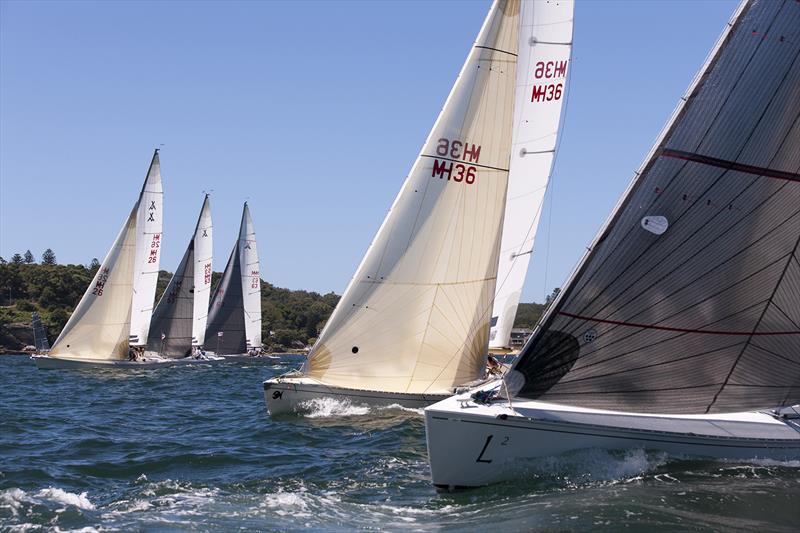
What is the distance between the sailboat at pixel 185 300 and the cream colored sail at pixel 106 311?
16.7 ft

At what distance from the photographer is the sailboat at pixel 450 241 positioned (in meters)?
19.7

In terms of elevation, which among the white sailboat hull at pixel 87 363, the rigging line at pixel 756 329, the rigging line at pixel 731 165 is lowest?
the white sailboat hull at pixel 87 363

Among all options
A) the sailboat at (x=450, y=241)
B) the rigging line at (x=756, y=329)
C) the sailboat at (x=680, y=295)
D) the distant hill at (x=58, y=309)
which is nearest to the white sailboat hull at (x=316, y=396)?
the sailboat at (x=450, y=241)

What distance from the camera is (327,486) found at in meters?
12.9

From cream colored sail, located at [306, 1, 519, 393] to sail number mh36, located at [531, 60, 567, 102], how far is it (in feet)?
11.1

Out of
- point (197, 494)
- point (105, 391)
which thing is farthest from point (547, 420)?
point (105, 391)

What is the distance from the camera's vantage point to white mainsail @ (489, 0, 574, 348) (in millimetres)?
22922

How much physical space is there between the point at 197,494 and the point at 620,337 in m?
6.21

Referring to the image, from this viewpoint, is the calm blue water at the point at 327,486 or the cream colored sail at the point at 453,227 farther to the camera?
the cream colored sail at the point at 453,227

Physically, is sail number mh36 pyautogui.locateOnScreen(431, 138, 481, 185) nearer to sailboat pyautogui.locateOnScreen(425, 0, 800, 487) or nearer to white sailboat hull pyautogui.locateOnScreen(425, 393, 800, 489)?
sailboat pyautogui.locateOnScreen(425, 0, 800, 487)

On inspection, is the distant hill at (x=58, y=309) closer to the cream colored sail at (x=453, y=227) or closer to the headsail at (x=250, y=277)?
the headsail at (x=250, y=277)

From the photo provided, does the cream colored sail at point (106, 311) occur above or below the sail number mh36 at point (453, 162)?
below

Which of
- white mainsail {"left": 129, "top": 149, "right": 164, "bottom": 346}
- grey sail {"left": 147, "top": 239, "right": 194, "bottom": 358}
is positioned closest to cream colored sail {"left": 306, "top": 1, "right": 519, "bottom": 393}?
white mainsail {"left": 129, "top": 149, "right": 164, "bottom": 346}

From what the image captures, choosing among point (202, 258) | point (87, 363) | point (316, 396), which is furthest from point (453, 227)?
point (202, 258)
